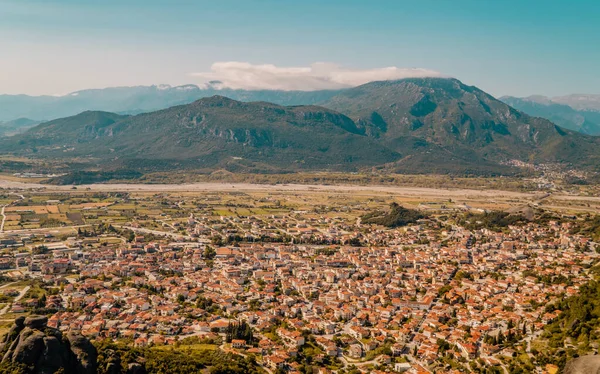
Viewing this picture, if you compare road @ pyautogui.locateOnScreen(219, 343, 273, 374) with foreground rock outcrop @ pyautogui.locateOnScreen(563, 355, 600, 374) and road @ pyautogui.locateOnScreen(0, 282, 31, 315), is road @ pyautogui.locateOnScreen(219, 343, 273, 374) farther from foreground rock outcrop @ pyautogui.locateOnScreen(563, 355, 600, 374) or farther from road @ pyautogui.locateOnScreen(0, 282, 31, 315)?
road @ pyautogui.locateOnScreen(0, 282, 31, 315)

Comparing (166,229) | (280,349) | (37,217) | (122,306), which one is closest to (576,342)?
(280,349)

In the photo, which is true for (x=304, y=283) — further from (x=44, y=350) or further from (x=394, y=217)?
(x=394, y=217)

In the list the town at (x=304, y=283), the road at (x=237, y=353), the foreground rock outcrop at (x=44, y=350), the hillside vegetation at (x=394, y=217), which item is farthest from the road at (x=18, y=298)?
the hillside vegetation at (x=394, y=217)

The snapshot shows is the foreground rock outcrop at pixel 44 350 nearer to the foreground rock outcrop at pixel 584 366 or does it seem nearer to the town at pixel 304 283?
the town at pixel 304 283

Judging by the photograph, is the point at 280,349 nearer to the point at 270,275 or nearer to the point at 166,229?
the point at 270,275

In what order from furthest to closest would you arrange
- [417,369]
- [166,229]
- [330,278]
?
1. [166,229]
2. [330,278]
3. [417,369]

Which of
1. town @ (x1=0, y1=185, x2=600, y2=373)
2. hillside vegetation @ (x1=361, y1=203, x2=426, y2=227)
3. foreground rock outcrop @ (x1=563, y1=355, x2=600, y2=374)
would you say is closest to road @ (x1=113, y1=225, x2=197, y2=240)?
town @ (x1=0, y1=185, x2=600, y2=373)
